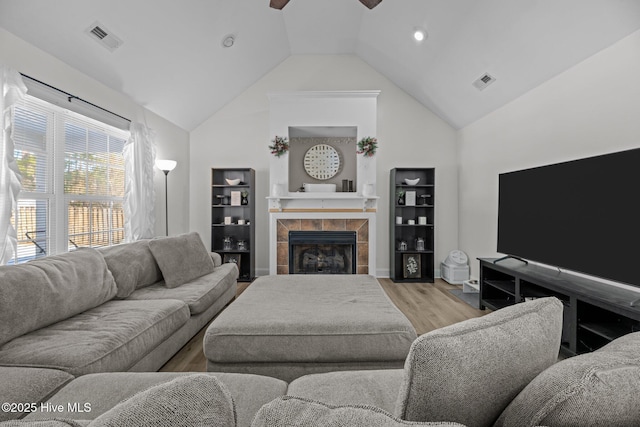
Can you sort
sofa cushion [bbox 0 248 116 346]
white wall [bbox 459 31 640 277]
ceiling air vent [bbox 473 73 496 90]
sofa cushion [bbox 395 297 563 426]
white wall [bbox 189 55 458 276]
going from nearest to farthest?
sofa cushion [bbox 395 297 563 426]
sofa cushion [bbox 0 248 116 346]
white wall [bbox 459 31 640 277]
ceiling air vent [bbox 473 73 496 90]
white wall [bbox 189 55 458 276]

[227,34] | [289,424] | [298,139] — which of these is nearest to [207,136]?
[298,139]

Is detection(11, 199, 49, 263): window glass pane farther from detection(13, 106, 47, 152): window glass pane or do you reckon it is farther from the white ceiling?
the white ceiling

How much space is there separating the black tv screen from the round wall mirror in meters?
2.60

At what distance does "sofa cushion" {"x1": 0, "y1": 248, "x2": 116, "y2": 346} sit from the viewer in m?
1.69

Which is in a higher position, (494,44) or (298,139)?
(494,44)

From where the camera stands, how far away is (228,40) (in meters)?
3.80

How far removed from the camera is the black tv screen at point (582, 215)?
2.07 metres

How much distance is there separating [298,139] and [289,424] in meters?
5.01

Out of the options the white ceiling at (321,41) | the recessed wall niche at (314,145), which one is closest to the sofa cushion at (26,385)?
the white ceiling at (321,41)

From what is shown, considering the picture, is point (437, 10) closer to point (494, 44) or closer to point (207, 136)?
point (494, 44)

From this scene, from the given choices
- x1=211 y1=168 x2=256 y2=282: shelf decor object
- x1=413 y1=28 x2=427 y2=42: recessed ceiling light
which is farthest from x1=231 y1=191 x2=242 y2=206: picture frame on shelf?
x1=413 y1=28 x2=427 y2=42: recessed ceiling light

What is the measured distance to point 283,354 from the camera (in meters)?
1.82

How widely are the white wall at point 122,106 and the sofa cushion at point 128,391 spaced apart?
235 cm

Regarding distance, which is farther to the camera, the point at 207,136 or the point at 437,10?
the point at 207,136
